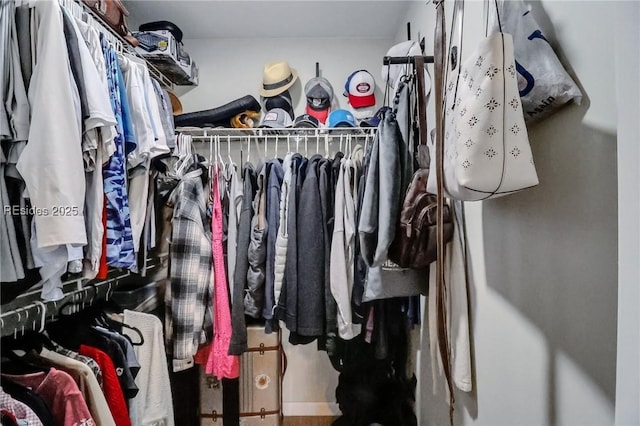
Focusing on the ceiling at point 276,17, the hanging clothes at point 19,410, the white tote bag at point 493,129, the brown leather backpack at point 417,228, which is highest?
the ceiling at point 276,17

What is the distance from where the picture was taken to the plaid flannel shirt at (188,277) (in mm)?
1466

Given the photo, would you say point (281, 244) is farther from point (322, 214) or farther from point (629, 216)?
point (629, 216)

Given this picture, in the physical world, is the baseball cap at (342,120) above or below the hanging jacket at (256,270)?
above

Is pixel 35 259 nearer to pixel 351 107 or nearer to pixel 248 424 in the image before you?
pixel 248 424

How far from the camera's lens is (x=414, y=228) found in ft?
3.09

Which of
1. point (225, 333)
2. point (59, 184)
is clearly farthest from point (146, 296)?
point (59, 184)

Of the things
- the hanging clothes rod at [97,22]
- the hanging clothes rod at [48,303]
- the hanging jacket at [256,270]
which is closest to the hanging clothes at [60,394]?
the hanging clothes rod at [48,303]

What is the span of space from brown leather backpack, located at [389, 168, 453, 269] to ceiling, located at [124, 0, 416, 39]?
4.37ft

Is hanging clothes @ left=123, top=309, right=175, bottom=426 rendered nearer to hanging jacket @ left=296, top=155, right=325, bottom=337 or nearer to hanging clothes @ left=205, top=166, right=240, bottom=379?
hanging clothes @ left=205, top=166, right=240, bottom=379

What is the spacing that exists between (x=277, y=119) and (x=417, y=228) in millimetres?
1151

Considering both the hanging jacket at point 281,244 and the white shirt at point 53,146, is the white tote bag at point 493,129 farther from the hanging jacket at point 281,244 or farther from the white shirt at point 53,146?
the hanging jacket at point 281,244

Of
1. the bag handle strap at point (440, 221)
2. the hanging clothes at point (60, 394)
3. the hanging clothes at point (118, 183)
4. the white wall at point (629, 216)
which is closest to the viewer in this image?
the white wall at point (629, 216)

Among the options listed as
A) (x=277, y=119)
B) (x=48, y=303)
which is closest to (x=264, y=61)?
(x=277, y=119)

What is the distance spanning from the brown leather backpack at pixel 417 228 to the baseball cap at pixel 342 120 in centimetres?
87
